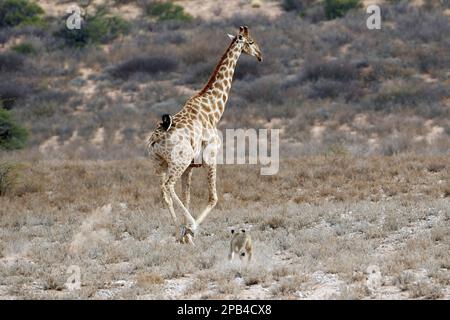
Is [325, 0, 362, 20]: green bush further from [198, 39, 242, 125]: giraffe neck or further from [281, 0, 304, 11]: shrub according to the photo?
[198, 39, 242, 125]: giraffe neck

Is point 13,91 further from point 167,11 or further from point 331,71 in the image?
point 167,11

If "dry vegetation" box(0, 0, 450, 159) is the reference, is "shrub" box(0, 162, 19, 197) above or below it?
below

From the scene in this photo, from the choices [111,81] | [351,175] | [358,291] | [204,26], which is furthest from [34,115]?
[358,291]

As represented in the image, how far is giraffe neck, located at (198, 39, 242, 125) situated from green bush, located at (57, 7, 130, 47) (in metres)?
24.4

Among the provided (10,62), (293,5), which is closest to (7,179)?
(10,62)

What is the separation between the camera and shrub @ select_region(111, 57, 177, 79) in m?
31.3

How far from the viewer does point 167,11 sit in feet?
131

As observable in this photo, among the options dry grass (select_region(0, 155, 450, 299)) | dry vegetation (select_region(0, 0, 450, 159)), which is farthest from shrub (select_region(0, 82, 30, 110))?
dry grass (select_region(0, 155, 450, 299))

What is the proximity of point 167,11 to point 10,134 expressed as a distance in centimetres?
1866

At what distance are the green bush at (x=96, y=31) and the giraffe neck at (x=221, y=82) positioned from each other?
80.0 ft

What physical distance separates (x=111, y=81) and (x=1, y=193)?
48.6ft

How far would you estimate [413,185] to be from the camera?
1473 cm

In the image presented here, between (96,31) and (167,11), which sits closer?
(96,31)
